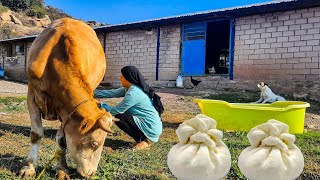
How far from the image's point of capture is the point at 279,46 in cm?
1227

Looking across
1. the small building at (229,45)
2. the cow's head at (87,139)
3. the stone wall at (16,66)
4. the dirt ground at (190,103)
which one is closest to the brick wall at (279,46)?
the small building at (229,45)

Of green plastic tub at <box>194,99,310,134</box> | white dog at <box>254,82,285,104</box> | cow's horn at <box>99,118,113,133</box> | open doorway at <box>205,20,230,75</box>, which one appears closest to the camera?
cow's horn at <box>99,118,113,133</box>

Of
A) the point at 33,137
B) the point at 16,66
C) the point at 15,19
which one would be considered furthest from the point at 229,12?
the point at 15,19

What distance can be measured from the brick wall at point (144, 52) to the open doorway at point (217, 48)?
2009mm

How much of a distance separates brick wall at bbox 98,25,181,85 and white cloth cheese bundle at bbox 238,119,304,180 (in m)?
14.0

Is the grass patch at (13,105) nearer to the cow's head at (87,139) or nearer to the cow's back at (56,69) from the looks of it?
the cow's back at (56,69)

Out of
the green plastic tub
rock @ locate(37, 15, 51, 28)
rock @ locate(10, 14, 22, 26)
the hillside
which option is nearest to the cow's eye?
the green plastic tub

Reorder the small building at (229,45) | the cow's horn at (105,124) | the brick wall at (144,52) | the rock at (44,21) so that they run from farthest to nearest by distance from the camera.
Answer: the rock at (44,21) → the brick wall at (144,52) → the small building at (229,45) → the cow's horn at (105,124)

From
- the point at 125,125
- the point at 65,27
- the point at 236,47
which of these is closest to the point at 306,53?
the point at 236,47

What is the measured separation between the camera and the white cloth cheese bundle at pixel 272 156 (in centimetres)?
114

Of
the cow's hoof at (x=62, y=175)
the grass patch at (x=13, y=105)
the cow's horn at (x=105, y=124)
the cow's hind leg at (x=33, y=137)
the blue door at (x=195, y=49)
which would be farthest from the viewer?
the blue door at (x=195, y=49)

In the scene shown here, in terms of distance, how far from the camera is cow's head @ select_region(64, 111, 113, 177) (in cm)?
312

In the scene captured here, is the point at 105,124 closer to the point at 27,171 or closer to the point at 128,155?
the point at 27,171

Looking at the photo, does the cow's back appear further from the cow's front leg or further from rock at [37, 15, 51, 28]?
rock at [37, 15, 51, 28]
